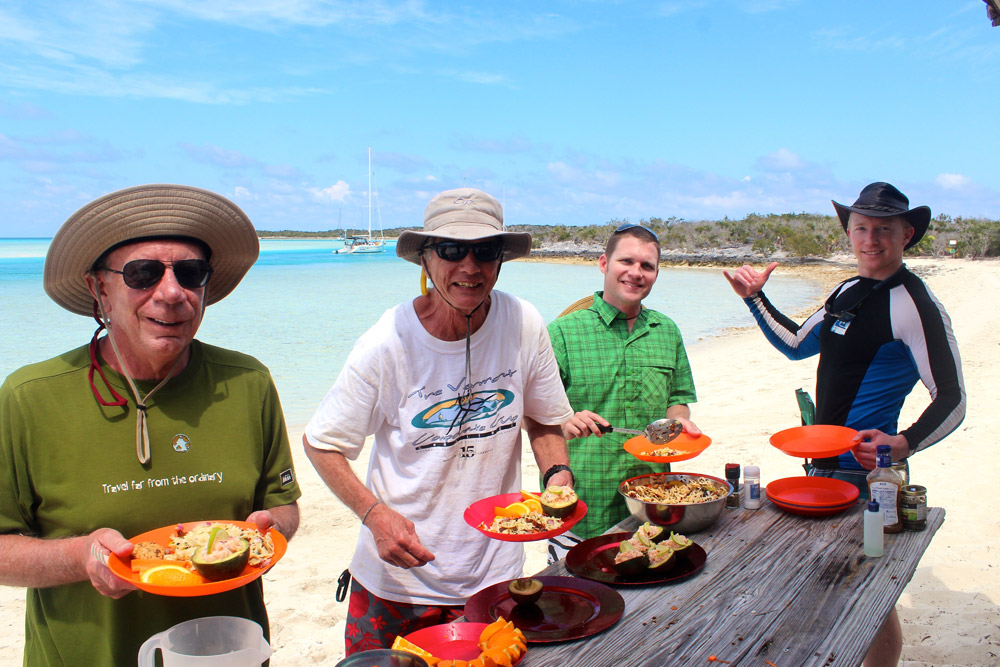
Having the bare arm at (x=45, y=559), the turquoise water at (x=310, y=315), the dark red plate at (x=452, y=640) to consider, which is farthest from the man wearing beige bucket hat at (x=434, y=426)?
the turquoise water at (x=310, y=315)

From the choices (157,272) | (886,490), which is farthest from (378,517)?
(886,490)

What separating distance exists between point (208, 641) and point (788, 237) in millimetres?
52670

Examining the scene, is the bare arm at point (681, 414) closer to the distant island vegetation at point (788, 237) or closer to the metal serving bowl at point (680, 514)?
the metal serving bowl at point (680, 514)

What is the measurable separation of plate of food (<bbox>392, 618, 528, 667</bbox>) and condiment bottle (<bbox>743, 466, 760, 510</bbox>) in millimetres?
A: 1687

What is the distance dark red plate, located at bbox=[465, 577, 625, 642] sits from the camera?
210 centimetres

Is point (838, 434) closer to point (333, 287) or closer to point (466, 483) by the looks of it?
point (466, 483)

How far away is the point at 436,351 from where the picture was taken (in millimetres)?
2611

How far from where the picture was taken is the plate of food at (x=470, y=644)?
1.82 m

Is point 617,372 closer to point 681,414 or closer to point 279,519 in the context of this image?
point 681,414

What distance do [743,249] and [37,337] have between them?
46732 mm

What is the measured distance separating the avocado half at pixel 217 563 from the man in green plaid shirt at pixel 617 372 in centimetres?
190

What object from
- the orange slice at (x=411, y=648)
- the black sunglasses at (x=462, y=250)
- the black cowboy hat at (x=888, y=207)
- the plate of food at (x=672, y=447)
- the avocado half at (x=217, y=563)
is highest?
the black cowboy hat at (x=888, y=207)

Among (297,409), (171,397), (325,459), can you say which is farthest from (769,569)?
(297,409)

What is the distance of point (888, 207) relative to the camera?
3545 mm
